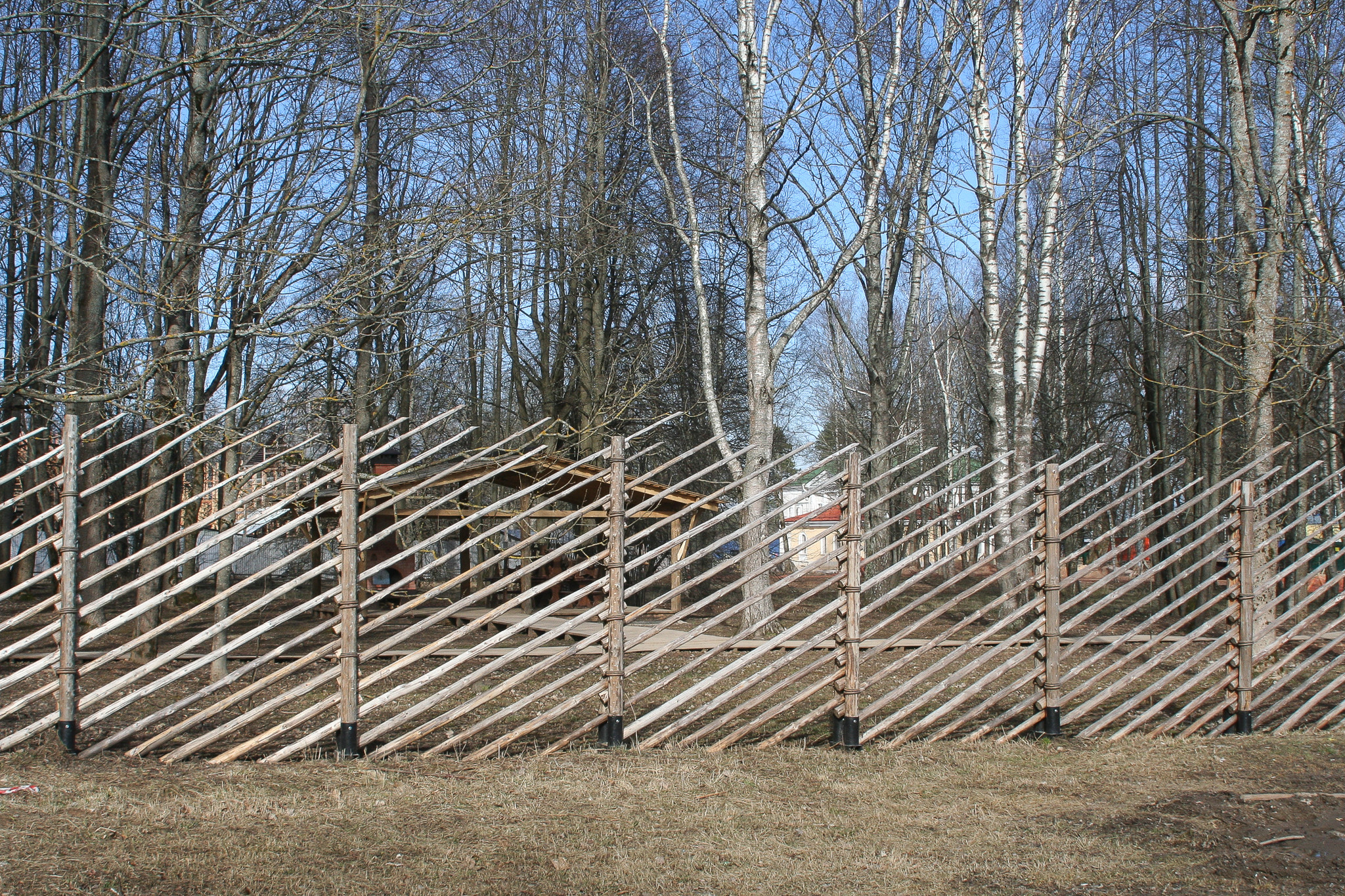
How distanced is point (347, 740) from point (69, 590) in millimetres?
1505

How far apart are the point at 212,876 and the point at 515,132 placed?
43.9ft

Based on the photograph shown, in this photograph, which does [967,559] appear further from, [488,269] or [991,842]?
[991,842]

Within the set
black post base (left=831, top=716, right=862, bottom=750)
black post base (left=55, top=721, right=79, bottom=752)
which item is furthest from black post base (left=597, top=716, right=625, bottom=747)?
black post base (left=55, top=721, right=79, bottom=752)

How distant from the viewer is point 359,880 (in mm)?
3414

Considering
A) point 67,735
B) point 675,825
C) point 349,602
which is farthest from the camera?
point 349,602

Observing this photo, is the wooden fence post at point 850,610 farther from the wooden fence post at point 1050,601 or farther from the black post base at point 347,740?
the black post base at point 347,740

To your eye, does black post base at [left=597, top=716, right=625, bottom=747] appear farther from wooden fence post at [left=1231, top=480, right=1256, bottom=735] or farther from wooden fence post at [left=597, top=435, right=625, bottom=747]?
wooden fence post at [left=1231, top=480, right=1256, bottom=735]

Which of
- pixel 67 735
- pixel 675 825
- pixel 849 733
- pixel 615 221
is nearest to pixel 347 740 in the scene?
pixel 67 735

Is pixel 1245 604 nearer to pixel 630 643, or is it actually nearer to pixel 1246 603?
pixel 1246 603

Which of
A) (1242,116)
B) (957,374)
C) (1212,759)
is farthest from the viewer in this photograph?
(957,374)

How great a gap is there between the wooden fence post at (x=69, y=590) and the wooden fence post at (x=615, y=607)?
8.41 feet

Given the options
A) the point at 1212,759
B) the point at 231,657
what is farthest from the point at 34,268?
the point at 1212,759

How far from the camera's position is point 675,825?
4133 millimetres

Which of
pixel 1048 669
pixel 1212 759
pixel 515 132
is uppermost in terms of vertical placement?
pixel 515 132
